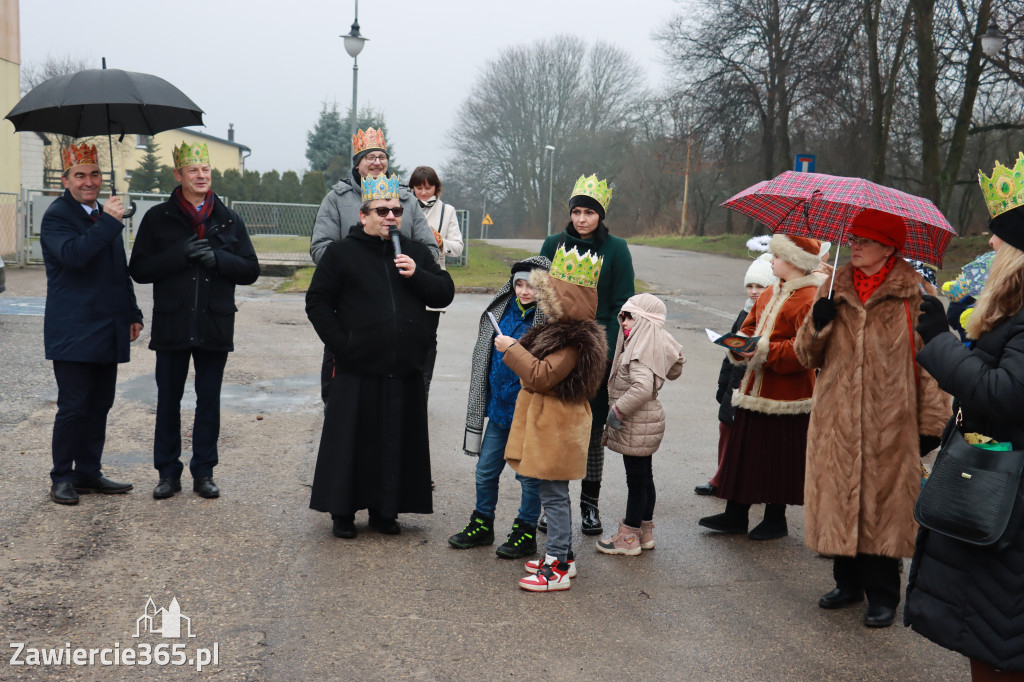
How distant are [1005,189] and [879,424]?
1.56 m

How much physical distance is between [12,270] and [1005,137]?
28447 mm

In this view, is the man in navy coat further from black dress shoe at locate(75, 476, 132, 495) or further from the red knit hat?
the red knit hat

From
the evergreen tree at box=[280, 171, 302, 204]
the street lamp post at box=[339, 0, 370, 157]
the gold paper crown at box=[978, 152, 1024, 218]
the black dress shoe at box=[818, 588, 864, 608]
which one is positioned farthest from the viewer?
the evergreen tree at box=[280, 171, 302, 204]

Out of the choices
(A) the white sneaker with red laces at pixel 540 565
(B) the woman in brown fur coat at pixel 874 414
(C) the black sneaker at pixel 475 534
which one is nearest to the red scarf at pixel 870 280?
(B) the woman in brown fur coat at pixel 874 414

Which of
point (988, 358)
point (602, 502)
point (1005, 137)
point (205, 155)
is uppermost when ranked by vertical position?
point (1005, 137)

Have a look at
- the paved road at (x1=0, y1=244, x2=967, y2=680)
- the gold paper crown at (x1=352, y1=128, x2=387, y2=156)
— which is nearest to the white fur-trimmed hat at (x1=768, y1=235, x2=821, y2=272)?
the paved road at (x1=0, y1=244, x2=967, y2=680)

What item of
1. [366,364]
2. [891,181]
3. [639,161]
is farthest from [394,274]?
[639,161]

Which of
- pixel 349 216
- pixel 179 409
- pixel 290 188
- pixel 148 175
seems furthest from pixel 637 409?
pixel 148 175

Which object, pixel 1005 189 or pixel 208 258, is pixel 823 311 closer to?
pixel 1005 189

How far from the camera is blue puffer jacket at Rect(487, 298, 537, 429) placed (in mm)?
5219

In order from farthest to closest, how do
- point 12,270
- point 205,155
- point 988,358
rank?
point 12,270, point 205,155, point 988,358

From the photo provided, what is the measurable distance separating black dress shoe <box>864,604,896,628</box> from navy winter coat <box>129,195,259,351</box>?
385cm

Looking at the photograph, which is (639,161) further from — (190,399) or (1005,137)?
(190,399)

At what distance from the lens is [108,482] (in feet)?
19.5
